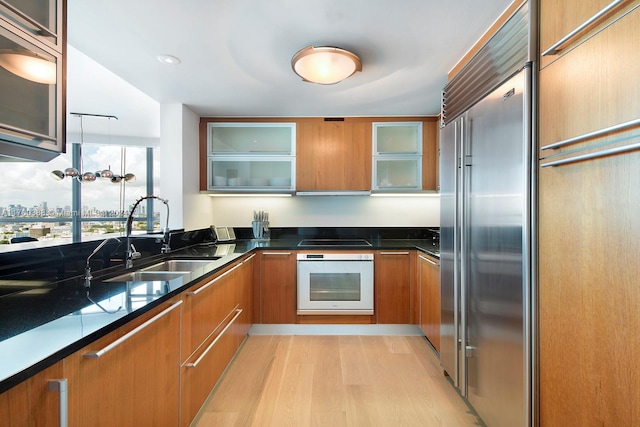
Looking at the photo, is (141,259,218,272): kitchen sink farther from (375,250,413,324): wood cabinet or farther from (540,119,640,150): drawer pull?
(540,119,640,150): drawer pull

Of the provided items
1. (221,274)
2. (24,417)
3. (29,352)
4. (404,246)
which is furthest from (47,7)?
(404,246)

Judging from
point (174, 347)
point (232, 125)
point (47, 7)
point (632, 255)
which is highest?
point (232, 125)

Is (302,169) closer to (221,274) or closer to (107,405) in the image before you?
(221,274)

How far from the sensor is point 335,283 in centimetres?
303

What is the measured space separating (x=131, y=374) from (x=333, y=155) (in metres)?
2.70

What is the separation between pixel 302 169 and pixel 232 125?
955 mm

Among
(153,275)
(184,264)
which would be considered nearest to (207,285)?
(153,275)

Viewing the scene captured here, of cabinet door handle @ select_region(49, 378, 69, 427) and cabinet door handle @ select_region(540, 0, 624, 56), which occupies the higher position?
cabinet door handle @ select_region(540, 0, 624, 56)

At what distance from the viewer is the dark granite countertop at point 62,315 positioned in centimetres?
74

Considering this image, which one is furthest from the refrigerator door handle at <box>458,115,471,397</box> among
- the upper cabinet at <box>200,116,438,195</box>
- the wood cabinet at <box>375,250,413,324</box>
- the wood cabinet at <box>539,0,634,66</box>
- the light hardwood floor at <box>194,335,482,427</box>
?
the upper cabinet at <box>200,116,438,195</box>

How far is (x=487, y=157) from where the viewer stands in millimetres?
1585

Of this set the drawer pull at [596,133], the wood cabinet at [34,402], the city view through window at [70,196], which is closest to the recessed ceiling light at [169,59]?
the wood cabinet at [34,402]

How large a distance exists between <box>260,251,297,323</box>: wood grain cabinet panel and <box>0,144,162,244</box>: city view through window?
306 cm

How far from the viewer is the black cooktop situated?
317 cm
